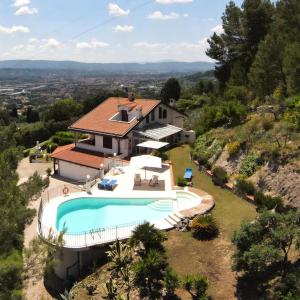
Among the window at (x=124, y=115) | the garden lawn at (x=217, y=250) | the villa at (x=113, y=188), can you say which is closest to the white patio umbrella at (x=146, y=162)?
the villa at (x=113, y=188)

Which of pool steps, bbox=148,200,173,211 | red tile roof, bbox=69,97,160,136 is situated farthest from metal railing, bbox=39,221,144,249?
red tile roof, bbox=69,97,160,136

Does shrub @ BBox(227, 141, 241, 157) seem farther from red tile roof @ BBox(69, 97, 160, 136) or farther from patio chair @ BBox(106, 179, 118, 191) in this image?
red tile roof @ BBox(69, 97, 160, 136)

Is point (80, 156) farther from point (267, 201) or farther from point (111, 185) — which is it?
point (267, 201)

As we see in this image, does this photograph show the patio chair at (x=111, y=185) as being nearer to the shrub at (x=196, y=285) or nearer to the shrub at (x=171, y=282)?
the shrub at (x=171, y=282)

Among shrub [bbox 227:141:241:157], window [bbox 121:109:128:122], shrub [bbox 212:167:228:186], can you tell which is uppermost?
window [bbox 121:109:128:122]

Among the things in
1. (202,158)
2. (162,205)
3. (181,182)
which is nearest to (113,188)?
(162,205)

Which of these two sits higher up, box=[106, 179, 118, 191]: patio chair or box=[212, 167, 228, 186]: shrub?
box=[212, 167, 228, 186]: shrub

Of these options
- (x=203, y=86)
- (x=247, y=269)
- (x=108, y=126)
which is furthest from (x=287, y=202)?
(x=203, y=86)
